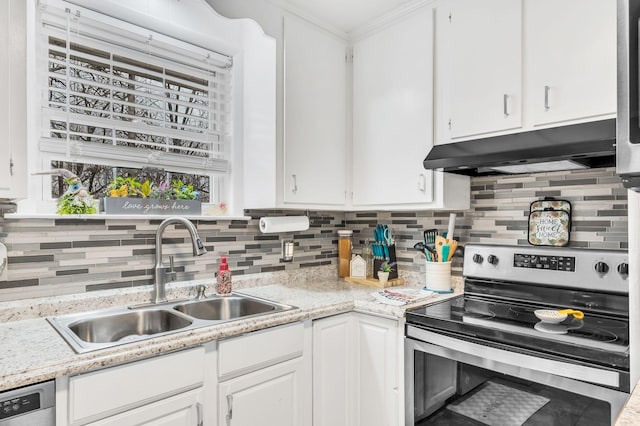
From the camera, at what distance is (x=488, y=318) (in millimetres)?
1583

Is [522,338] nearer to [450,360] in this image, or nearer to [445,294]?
[450,360]

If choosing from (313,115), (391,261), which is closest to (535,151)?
(391,261)

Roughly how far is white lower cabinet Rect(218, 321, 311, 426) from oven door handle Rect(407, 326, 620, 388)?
1.62ft

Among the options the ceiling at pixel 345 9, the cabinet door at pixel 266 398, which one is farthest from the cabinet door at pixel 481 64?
the cabinet door at pixel 266 398

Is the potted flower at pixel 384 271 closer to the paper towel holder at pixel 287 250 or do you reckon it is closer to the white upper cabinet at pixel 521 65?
the paper towel holder at pixel 287 250

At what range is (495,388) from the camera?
4.70 ft

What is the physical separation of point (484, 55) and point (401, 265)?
1256mm

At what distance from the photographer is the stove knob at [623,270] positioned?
153 cm

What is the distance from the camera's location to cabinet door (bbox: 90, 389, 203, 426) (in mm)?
1190

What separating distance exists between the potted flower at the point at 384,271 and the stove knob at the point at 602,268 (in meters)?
0.99

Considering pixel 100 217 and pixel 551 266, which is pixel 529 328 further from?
pixel 100 217

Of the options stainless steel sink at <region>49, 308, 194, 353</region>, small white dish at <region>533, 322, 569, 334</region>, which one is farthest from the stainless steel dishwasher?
small white dish at <region>533, 322, 569, 334</region>

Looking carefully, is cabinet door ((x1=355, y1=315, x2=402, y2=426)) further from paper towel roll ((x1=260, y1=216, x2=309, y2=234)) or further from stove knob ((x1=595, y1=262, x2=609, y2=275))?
stove knob ((x1=595, y1=262, x2=609, y2=275))

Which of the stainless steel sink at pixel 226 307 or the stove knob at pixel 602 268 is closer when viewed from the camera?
the stove knob at pixel 602 268
